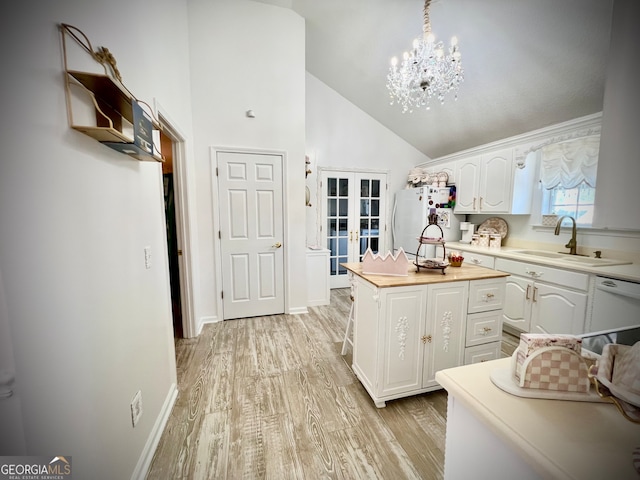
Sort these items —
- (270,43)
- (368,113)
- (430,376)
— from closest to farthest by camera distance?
(430,376) < (270,43) < (368,113)

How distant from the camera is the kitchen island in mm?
1638

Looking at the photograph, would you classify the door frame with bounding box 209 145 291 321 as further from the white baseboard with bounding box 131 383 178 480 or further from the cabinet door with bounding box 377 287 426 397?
the cabinet door with bounding box 377 287 426 397

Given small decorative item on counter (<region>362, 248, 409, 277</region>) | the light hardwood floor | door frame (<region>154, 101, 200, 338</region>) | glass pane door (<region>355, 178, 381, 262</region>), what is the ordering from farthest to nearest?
glass pane door (<region>355, 178, 381, 262</region>) < door frame (<region>154, 101, 200, 338</region>) < small decorative item on counter (<region>362, 248, 409, 277</region>) < the light hardwood floor

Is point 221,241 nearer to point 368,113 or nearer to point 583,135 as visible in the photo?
point 368,113

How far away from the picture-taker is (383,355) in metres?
1.66

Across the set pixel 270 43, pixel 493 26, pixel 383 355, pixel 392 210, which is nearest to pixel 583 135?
pixel 493 26

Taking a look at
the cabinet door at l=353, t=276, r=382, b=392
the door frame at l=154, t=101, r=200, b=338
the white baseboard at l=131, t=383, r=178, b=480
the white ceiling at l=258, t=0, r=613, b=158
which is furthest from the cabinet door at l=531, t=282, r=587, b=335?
the door frame at l=154, t=101, r=200, b=338

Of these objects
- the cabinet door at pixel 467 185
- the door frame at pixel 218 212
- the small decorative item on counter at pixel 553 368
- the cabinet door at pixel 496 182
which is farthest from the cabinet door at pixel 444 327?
the cabinet door at pixel 467 185

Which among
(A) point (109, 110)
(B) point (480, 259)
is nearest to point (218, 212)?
(A) point (109, 110)

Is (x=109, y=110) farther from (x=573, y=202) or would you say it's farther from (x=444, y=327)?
(x=573, y=202)

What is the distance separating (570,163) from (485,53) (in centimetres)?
142

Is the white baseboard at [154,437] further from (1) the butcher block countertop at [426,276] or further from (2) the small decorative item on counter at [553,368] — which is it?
(2) the small decorative item on counter at [553,368]

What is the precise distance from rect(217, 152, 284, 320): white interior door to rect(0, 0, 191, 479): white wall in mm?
1519

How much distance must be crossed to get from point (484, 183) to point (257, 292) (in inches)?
129
